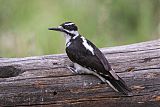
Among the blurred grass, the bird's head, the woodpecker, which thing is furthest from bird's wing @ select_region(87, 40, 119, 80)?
the blurred grass

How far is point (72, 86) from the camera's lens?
417 cm

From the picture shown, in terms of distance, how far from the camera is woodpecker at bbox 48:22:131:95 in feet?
13.5

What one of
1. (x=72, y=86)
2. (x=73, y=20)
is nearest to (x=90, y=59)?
(x=72, y=86)

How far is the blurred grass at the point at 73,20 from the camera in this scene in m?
→ 7.39

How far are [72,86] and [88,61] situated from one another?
241 millimetres

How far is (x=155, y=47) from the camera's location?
4480 millimetres

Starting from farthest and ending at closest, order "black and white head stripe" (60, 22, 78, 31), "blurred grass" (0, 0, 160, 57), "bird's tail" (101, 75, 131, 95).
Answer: "blurred grass" (0, 0, 160, 57), "black and white head stripe" (60, 22, 78, 31), "bird's tail" (101, 75, 131, 95)

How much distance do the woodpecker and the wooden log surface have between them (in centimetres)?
5

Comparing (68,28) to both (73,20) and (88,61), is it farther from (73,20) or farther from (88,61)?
(73,20)

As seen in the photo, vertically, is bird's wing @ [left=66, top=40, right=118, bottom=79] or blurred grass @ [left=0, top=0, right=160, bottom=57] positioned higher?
bird's wing @ [left=66, top=40, right=118, bottom=79]

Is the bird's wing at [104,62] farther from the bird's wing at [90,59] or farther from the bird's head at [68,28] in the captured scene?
the bird's head at [68,28]

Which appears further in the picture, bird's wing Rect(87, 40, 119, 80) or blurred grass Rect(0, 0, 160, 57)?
blurred grass Rect(0, 0, 160, 57)

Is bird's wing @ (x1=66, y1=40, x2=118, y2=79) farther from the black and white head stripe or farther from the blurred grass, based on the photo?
the blurred grass

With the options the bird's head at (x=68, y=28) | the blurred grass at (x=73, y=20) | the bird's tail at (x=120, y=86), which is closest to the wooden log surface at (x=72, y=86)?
the bird's tail at (x=120, y=86)
